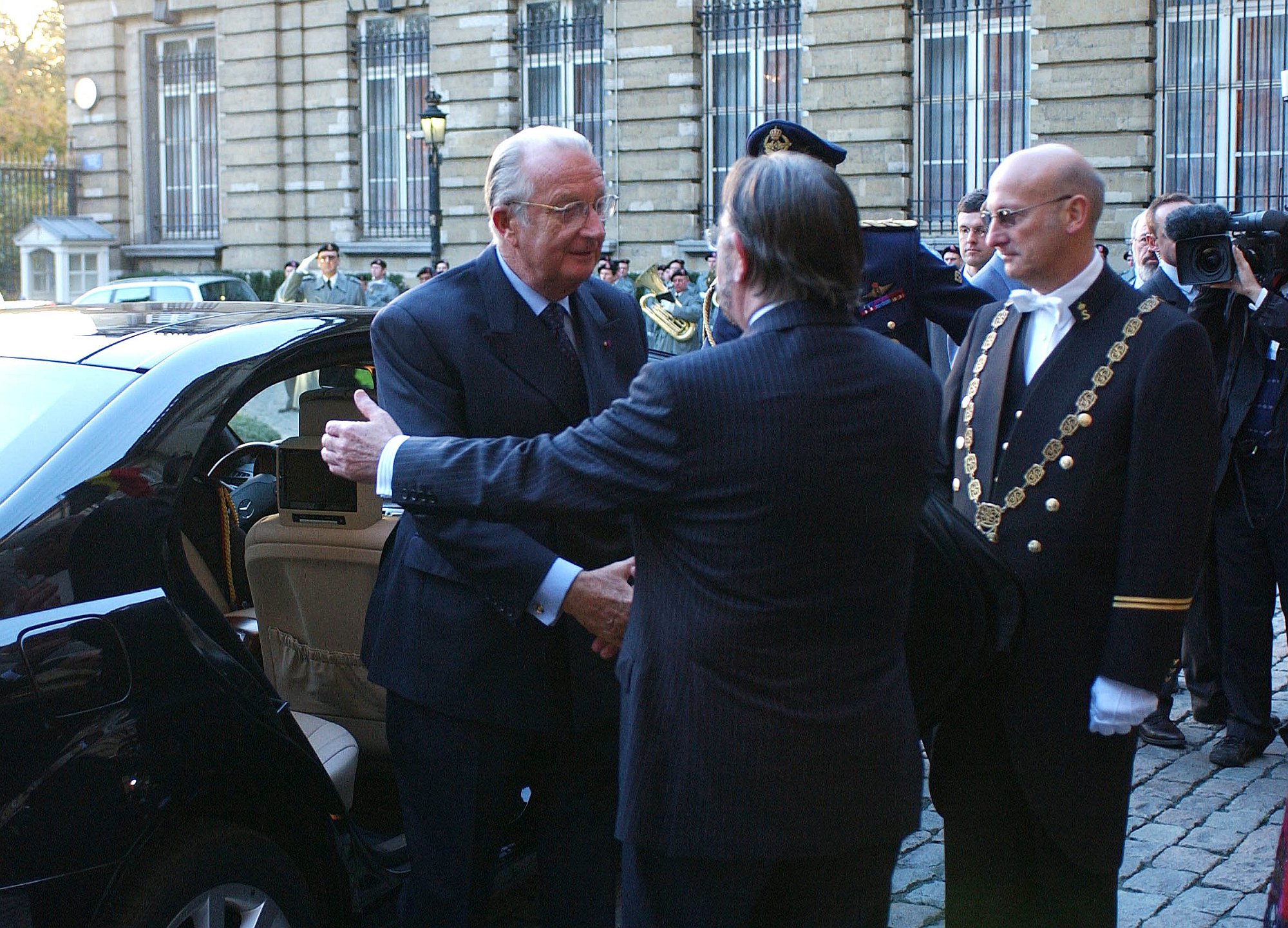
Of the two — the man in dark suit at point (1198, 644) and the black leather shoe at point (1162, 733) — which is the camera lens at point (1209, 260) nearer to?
A: the man in dark suit at point (1198, 644)

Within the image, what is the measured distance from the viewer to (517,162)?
2910 mm

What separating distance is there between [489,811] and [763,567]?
1102mm

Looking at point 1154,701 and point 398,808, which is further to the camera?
point 398,808

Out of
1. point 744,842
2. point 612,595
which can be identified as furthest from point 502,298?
point 744,842

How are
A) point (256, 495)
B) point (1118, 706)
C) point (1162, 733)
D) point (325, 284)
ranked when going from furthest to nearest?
point (325, 284) → point (1162, 733) → point (256, 495) → point (1118, 706)

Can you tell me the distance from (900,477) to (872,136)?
19.9m

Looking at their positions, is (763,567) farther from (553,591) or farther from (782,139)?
(782,139)

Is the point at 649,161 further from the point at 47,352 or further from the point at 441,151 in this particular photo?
the point at 47,352

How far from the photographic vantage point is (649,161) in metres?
23.0

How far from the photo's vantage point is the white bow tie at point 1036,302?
9.91ft

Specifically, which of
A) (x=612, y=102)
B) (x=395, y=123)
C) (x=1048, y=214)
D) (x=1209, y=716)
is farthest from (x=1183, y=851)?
(x=395, y=123)

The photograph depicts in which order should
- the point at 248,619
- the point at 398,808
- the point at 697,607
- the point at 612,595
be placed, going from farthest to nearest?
the point at 248,619, the point at 398,808, the point at 612,595, the point at 697,607

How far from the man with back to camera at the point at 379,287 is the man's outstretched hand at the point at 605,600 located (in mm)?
15932

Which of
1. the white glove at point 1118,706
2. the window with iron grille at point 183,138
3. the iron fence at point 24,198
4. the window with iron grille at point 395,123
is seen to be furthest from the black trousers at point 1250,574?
the iron fence at point 24,198
